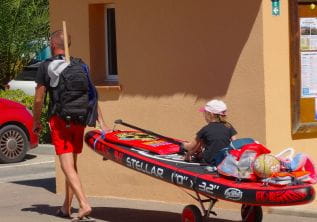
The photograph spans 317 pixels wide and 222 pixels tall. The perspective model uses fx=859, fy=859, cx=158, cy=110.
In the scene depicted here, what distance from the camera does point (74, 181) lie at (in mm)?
9031

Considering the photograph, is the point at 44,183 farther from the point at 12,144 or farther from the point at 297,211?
the point at 297,211

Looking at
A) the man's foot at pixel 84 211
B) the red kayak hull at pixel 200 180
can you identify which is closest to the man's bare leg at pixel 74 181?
the man's foot at pixel 84 211

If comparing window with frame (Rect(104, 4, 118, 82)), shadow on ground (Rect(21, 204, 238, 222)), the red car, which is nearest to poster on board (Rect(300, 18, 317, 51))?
shadow on ground (Rect(21, 204, 238, 222))

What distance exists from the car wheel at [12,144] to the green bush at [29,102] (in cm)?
129

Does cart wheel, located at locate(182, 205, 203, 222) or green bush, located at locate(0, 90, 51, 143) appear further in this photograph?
green bush, located at locate(0, 90, 51, 143)

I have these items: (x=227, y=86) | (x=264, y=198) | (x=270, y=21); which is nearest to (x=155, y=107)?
(x=227, y=86)

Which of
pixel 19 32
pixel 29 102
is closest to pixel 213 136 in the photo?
pixel 29 102

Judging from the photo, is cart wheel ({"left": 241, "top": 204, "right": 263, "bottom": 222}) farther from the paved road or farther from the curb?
the curb

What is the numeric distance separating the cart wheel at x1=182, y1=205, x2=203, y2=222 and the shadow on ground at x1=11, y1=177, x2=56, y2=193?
3.98m

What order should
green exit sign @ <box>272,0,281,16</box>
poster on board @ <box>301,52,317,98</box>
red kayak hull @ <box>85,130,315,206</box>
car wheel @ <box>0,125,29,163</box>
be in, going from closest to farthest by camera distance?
red kayak hull @ <box>85,130,315,206</box> → green exit sign @ <box>272,0,281,16</box> → poster on board @ <box>301,52,317,98</box> → car wheel @ <box>0,125,29,163</box>

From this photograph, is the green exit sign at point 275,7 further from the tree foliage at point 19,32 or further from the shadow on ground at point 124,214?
the tree foliage at point 19,32

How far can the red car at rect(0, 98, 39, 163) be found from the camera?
50.2 feet

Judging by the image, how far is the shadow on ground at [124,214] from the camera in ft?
31.4

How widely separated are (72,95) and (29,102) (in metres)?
9.99
